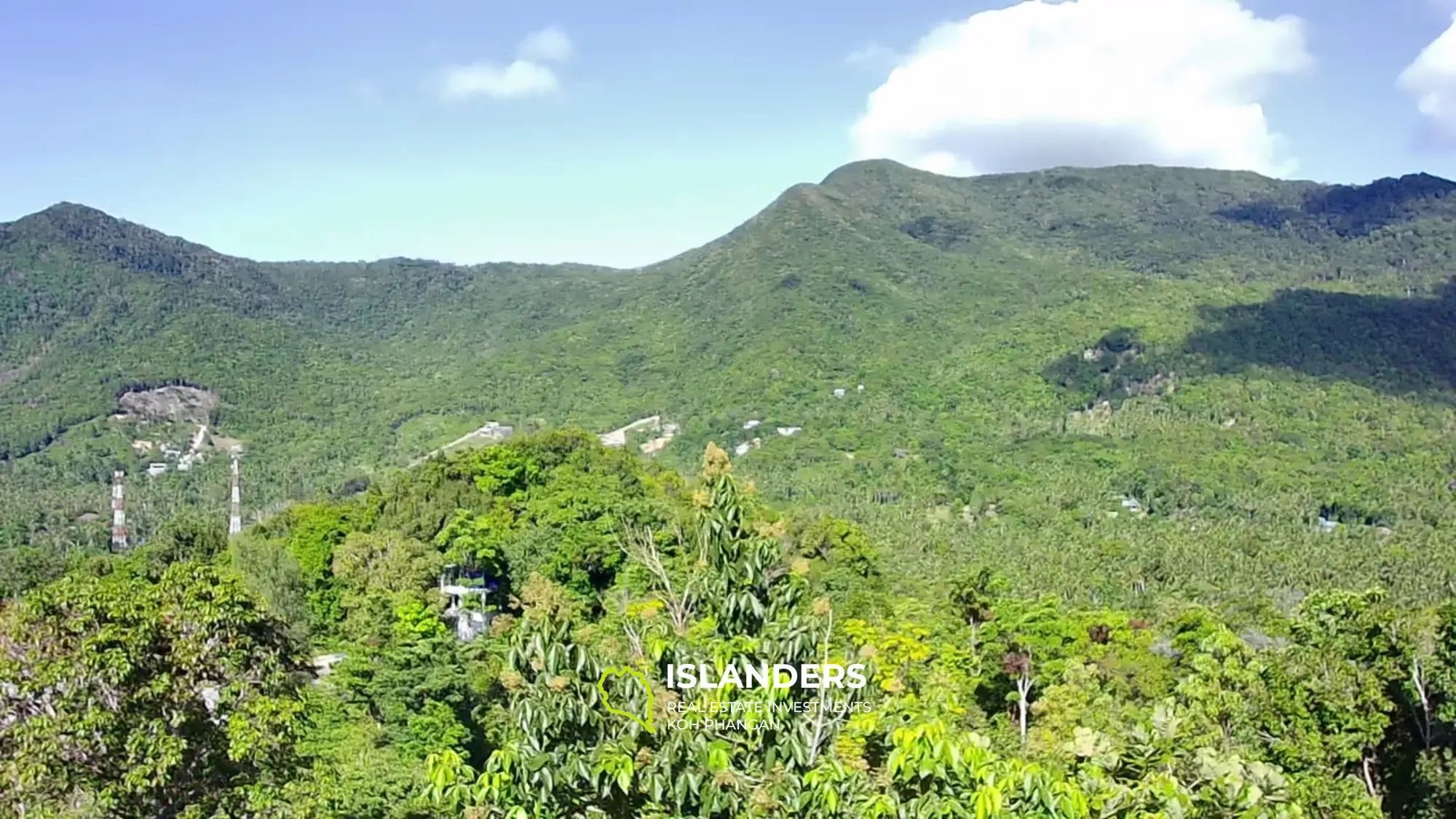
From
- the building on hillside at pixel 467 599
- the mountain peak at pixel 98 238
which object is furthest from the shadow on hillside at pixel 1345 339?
the mountain peak at pixel 98 238

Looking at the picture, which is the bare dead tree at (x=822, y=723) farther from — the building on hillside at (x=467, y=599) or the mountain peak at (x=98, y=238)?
the mountain peak at (x=98, y=238)

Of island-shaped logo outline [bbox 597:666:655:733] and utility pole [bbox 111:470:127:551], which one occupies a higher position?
island-shaped logo outline [bbox 597:666:655:733]

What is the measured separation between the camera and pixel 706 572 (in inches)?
263

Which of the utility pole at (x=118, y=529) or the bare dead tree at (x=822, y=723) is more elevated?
the bare dead tree at (x=822, y=723)

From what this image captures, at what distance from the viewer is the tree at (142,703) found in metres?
10.3

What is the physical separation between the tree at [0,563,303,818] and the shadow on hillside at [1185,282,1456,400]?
115799 mm

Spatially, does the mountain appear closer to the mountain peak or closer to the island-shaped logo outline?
the mountain peak

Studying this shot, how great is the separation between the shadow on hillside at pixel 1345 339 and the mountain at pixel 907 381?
0.47m

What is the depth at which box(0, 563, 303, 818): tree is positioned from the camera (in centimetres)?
1030

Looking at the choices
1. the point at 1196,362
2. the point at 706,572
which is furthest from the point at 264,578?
the point at 1196,362

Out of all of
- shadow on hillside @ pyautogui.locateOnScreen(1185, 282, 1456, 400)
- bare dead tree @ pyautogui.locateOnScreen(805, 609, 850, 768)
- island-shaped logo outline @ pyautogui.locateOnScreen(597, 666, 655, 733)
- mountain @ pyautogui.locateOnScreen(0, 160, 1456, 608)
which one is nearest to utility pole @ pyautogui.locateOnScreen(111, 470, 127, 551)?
mountain @ pyautogui.locateOnScreen(0, 160, 1456, 608)

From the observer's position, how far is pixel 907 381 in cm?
11931

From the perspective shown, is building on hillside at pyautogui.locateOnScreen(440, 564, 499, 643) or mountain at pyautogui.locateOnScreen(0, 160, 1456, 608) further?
mountain at pyautogui.locateOnScreen(0, 160, 1456, 608)

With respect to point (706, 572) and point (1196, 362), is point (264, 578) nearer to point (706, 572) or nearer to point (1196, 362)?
point (706, 572)
